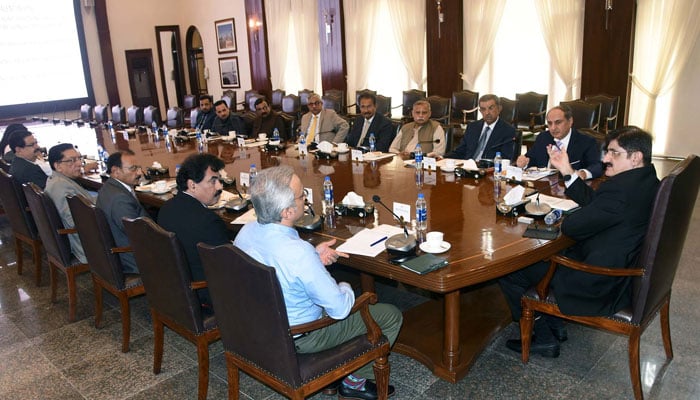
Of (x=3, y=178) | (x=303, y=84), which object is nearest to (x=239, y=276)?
(x=3, y=178)

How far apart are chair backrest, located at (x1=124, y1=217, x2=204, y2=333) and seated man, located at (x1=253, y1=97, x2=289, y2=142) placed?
13.4 ft

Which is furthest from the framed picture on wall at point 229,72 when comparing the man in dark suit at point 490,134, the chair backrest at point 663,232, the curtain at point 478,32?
the chair backrest at point 663,232

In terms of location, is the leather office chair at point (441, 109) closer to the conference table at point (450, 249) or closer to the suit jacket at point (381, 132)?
the suit jacket at point (381, 132)

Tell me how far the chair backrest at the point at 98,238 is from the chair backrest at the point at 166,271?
42cm

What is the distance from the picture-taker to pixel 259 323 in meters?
1.80

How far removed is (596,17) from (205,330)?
6.18 meters

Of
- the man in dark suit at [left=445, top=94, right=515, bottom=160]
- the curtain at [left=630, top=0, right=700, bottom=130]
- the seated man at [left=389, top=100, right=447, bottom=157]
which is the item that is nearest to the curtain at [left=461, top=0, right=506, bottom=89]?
the curtain at [left=630, top=0, right=700, bottom=130]

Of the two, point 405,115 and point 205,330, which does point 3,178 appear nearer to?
point 205,330

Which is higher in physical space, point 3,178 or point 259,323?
point 3,178

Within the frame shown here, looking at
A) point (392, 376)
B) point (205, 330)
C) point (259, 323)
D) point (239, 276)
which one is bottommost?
point (392, 376)

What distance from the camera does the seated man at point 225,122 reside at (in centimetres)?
654

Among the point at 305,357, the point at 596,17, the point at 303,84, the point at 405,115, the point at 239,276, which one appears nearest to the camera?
the point at 239,276

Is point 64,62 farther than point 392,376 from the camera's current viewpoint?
Yes

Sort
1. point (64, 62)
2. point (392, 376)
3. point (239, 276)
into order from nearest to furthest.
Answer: point (239, 276) < point (392, 376) < point (64, 62)
